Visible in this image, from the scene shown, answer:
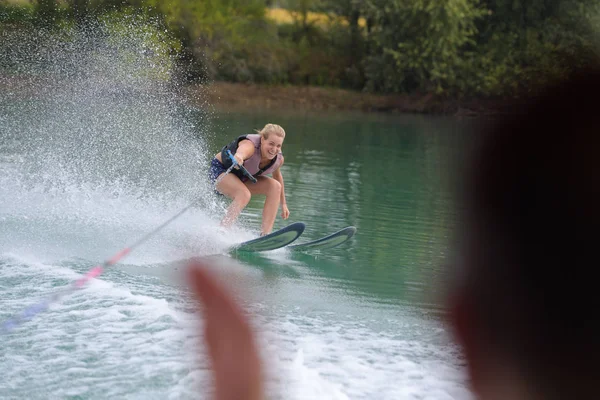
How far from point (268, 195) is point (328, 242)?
0.70m

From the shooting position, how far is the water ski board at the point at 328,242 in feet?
24.3

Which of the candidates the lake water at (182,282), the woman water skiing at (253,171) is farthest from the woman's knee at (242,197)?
the lake water at (182,282)

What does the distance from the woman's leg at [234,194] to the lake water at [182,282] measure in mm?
192

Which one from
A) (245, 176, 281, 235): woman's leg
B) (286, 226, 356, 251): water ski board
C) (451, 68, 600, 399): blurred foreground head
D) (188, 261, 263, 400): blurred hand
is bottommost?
(451, 68, 600, 399): blurred foreground head

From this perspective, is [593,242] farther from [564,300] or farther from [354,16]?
[354,16]

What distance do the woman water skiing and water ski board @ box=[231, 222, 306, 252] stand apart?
29 centimetres

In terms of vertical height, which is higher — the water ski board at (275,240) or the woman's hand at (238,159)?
the woman's hand at (238,159)

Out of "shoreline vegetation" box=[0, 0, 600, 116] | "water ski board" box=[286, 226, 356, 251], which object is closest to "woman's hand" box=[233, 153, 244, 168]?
"water ski board" box=[286, 226, 356, 251]

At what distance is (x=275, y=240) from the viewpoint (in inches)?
283

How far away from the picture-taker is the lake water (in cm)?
438

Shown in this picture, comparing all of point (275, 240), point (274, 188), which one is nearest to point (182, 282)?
point (275, 240)

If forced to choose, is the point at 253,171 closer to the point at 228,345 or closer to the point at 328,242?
the point at 328,242

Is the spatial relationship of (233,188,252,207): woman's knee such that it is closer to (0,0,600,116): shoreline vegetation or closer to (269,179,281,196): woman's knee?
(269,179,281,196): woman's knee

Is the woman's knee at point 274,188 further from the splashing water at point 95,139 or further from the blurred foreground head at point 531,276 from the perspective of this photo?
the blurred foreground head at point 531,276
